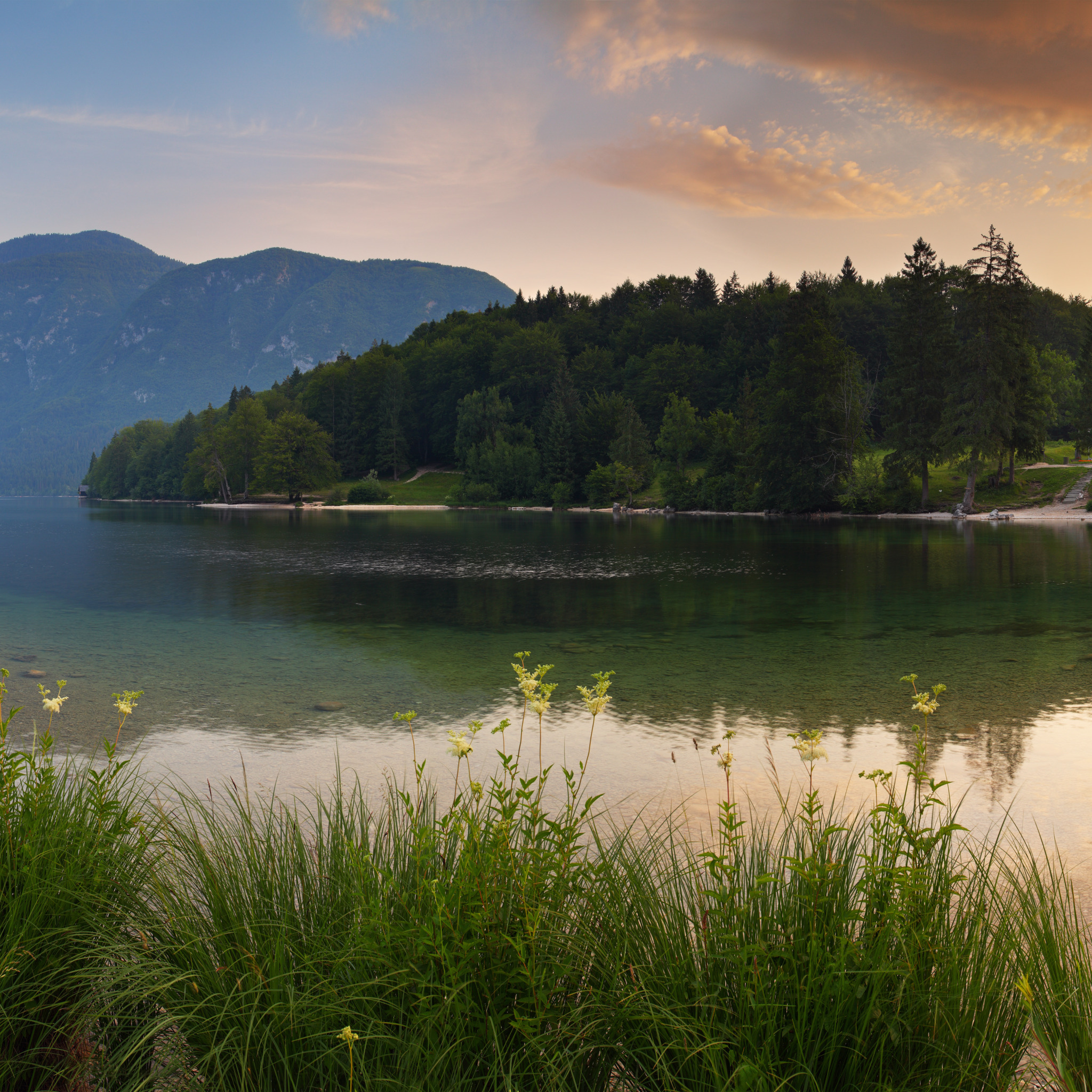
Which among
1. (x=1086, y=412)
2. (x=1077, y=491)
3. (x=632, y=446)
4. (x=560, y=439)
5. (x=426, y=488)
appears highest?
(x=560, y=439)

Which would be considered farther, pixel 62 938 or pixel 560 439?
pixel 560 439

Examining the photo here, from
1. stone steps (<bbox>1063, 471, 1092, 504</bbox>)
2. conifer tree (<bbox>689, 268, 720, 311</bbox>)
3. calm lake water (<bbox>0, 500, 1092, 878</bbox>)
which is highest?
conifer tree (<bbox>689, 268, 720, 311</bbox>)

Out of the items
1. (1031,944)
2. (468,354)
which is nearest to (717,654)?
(1031,944)

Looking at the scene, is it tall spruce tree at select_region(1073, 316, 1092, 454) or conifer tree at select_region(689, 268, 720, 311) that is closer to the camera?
tall spruce tree at select_region(1073, 316, 1092, 454)

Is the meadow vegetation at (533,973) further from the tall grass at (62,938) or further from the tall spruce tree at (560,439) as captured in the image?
the tall spruce tree at (560,439)

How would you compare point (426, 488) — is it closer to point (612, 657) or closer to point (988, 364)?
point (988, 364)

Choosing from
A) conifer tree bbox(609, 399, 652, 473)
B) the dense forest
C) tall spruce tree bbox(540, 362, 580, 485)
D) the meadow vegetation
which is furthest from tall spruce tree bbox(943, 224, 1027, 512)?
the meadow vegetation

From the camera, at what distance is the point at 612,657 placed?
56.1 feet

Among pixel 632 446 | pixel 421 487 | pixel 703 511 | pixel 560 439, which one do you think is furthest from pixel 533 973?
pixel 421 487

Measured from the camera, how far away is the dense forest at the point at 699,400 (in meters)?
70.8

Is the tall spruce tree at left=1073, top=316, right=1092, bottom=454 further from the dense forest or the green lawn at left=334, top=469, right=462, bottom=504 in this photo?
the green lawn at left=334, top=469, right=462, bottom=504

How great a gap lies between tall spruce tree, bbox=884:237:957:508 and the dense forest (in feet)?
0.54

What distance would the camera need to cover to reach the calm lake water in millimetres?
10367

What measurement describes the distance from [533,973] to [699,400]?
136 m
